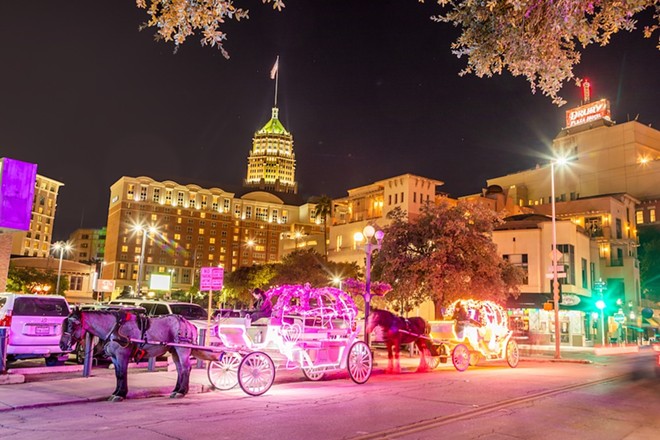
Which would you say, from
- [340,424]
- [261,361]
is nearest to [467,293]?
[261,361]

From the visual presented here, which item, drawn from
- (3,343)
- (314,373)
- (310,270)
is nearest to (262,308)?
(314,373)

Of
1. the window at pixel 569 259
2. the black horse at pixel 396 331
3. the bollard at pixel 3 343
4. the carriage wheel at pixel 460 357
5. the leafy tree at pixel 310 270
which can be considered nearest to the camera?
the bollard at pixel 3 343

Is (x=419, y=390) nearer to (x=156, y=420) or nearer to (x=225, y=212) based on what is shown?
(x=156, y=420)

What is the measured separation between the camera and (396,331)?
17.8 metres

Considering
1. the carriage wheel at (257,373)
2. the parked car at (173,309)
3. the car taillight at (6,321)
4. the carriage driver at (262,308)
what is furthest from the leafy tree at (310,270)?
the carriage wheel at (257,373)

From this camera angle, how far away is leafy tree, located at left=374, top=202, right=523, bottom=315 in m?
29.2

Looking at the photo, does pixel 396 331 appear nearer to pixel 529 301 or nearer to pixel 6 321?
pixel 6 321

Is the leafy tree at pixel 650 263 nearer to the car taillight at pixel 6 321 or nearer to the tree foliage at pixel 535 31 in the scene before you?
the tree foliage at pixel 535 31

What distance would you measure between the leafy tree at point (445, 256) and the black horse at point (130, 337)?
752 inches

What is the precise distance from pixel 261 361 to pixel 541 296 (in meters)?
39.4

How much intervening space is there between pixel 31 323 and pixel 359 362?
371 inches

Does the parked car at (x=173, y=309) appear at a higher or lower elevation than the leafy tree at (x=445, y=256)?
lower

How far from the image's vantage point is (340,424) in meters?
8.91

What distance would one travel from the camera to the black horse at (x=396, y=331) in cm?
1759
